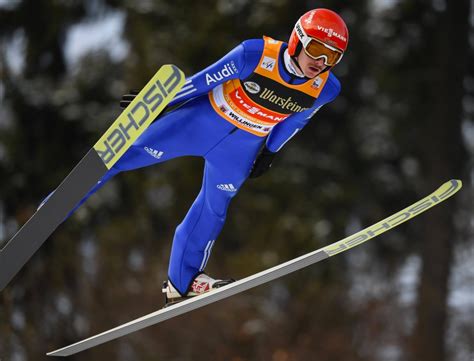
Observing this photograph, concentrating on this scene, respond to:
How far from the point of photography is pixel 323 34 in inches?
169

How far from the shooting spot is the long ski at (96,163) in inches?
160

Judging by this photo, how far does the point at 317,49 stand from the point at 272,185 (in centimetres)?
967

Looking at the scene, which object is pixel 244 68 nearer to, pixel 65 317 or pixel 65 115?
pixel 65 317

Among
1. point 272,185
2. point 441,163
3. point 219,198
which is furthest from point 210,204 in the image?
point 272,185

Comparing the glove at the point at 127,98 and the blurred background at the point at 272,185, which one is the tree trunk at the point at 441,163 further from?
the glove at the point at 127,98

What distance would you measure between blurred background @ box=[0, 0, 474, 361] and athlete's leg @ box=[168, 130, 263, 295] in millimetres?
6435

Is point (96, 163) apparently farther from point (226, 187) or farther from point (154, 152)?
point (226, 187)

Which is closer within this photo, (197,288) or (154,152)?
(154,152)

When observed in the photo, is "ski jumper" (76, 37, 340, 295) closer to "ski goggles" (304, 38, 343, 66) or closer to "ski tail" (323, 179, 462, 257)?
"ski goggles" (304, 38, 343, 66)

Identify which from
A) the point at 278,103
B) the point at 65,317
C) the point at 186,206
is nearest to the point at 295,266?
the point at 278,103

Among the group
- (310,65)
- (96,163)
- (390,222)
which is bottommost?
(390,222)

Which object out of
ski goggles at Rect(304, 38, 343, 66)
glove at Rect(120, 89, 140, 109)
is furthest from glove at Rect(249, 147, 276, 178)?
glove at Rect(120, 89, 140, 109)

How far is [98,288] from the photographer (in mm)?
11953

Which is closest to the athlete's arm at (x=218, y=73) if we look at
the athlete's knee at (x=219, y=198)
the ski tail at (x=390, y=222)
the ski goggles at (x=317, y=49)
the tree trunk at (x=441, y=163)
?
the ski goggles at (x=317, y=49)
